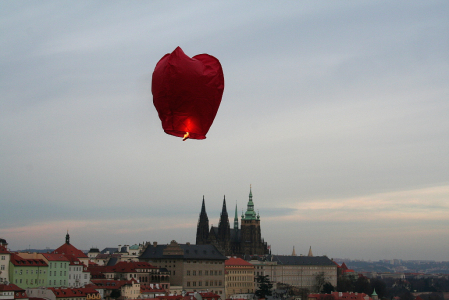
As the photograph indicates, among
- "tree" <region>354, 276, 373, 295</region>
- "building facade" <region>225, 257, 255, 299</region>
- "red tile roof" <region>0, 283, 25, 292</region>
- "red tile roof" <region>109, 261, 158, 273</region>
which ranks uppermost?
"red tile roof" <region>109, 261, 158, 273</region>

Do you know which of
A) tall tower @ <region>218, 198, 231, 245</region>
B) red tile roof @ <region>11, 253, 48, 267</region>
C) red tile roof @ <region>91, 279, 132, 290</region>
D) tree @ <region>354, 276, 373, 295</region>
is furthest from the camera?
tall tower @ <region>218, 198, 231, 245</region>

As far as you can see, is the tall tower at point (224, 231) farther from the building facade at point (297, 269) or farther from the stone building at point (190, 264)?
the stone building at point (190, 264)

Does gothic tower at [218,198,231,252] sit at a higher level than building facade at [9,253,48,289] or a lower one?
higher

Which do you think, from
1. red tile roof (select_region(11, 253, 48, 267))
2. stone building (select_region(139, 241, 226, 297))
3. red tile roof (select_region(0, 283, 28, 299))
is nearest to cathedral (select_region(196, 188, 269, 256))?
stone building (select_region(139, 241, 226, 297))

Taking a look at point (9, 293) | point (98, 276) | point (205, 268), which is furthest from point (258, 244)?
point (9, 293)

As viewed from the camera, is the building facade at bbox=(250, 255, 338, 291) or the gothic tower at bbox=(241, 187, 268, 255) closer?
the building facade at bbox=(250, 255, 338, 291)

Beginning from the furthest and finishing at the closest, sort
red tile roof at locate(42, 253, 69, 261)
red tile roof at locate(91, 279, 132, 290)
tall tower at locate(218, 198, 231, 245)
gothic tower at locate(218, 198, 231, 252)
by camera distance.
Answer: tall tower at locate(218, 198, 231, 245) → gothic tower at locate(218, 198, 231, 252) → red tile roof at locate(91, 279, 132, 290) → red tile roof at locate(42, 253, 69, 261)

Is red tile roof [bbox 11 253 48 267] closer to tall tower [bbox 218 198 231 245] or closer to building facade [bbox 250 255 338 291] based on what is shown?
building facade [bbox 250 255 338 291]

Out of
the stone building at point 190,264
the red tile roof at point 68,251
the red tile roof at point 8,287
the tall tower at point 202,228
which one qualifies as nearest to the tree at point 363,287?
the tall tower at point 202,228
